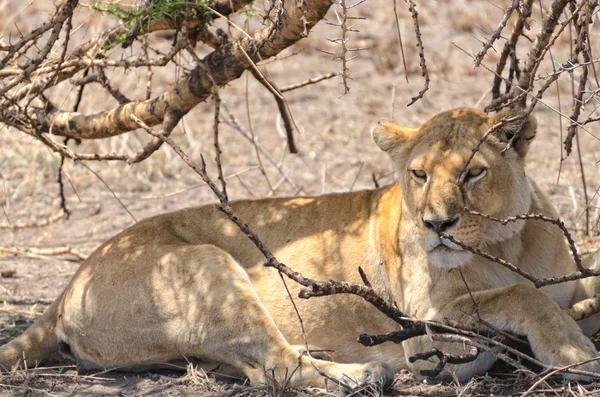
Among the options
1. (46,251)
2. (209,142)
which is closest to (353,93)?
(209,142)

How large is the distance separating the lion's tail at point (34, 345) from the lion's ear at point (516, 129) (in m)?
2.32

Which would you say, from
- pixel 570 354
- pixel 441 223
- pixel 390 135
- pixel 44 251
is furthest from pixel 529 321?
pixel 44 251

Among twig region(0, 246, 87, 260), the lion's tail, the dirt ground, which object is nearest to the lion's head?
the dirt ground

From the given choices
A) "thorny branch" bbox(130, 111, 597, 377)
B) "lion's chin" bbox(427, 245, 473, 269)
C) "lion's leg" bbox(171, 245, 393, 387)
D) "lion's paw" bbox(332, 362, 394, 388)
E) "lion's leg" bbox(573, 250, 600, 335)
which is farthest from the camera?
"lion's leg" bbox(573, 250, 600, 335)

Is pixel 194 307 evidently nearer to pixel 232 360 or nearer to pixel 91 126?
pixel 232 360

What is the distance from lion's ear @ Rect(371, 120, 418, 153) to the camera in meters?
3.98

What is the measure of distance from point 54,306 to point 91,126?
3.46 ft

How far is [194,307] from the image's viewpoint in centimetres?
403

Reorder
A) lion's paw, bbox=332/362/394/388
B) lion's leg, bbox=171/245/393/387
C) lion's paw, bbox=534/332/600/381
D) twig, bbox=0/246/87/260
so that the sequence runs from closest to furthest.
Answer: lion's paw, bbox=534/332/600/381, lion's paw, bbox=332/362/394/388, lion's leg, bbox=171/245/393/387, twig, bbox=0/246/87/260

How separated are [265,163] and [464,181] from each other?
15.7 feet

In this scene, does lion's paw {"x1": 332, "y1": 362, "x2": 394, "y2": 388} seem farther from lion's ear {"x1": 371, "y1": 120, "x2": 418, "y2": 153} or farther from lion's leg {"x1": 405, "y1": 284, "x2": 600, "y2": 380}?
lion's ear {"x1": 371, "y1": 120, "x2": 418, "y2": 153}

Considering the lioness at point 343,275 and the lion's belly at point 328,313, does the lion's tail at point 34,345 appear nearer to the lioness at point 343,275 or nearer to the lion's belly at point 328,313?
the lioness at point 343,275

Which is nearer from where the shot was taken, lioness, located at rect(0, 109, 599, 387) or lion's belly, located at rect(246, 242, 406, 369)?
lioness, located at rect(0, 109, 599, 387)

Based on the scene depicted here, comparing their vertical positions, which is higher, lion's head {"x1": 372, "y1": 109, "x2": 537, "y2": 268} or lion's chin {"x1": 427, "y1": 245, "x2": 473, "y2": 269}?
lion's head {"x1": 372, "y1": 109, "x2": 537, "y2": 268}
